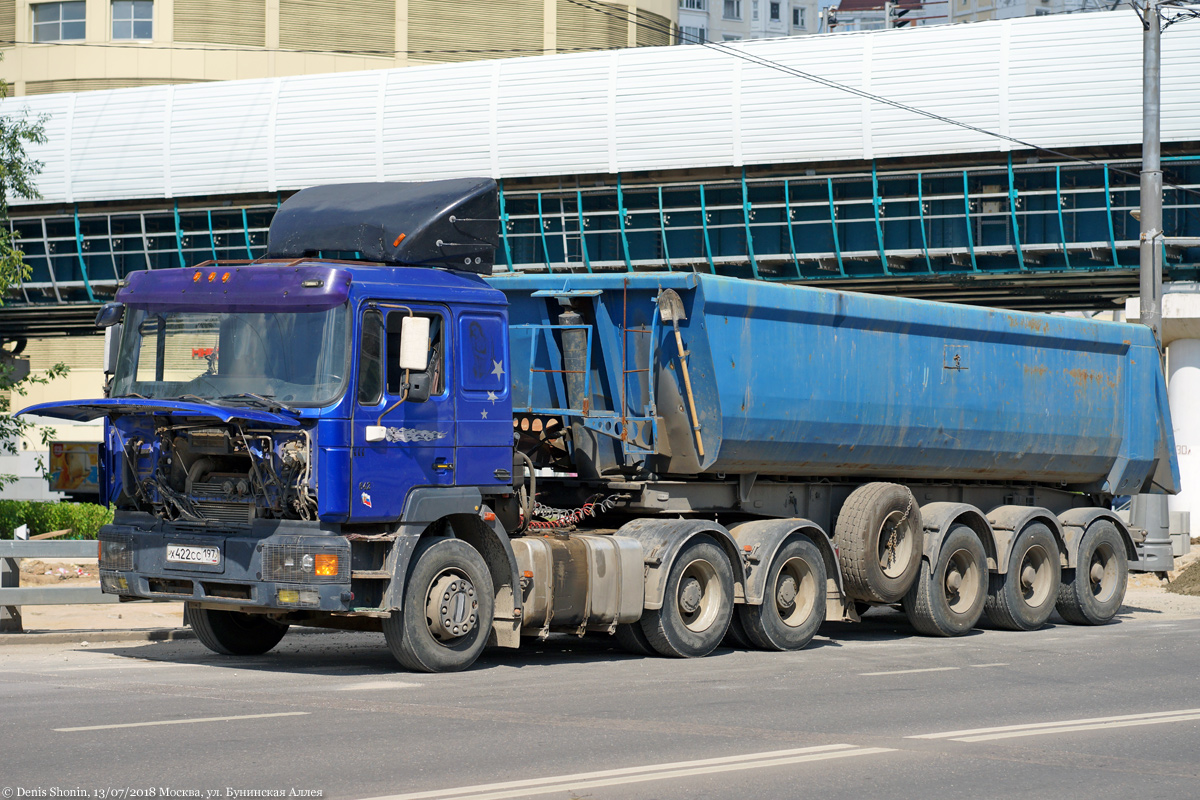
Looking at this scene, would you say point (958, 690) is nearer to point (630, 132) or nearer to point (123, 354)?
point (123, 354)

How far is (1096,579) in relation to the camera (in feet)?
59.5

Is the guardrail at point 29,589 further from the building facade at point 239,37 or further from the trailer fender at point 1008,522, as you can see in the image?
the building facade at point 239,37

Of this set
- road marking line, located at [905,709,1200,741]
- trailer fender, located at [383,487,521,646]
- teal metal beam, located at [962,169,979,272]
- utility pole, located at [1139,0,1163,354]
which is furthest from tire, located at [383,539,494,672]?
teal metal beam, located at [962,169,979,272]

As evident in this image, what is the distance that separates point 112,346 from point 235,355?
1240mm

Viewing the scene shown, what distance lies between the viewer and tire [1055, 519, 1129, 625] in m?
17.7

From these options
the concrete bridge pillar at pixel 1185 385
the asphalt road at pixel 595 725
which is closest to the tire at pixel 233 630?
the asphalt road at pixel 595 725

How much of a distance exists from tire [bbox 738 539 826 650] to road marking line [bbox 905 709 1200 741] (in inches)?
165

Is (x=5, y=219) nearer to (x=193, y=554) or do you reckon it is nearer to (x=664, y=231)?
(x=193, y=554)

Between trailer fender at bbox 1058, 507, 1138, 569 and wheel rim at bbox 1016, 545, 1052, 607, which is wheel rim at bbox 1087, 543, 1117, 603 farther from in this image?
wheel rim at bbox 1016, 545, 1052, 607

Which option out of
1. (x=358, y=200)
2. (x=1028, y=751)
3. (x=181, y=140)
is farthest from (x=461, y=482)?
(x=181, y=140)

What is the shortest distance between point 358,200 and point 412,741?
17.4 ft

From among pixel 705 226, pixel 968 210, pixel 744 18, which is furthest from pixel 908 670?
pixel 744 18

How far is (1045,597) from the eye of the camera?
17.4 meters

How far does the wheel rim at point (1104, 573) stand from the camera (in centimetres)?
1814
